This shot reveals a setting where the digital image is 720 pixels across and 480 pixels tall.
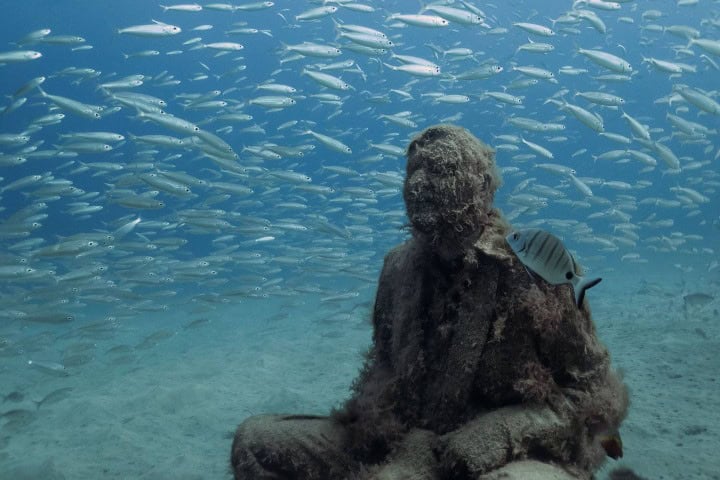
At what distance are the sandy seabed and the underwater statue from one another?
1114mm

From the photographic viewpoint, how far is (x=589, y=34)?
70688mm

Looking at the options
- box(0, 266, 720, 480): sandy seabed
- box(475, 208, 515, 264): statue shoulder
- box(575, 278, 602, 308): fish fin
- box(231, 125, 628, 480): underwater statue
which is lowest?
box(0, 266, 720, 480): sandy seabed

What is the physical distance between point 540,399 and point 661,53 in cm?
8541

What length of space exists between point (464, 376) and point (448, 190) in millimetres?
899

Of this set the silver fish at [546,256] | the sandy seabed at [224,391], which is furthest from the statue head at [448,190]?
the sandy seabed at [224,391]

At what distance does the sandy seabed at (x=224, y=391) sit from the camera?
530 centimetres

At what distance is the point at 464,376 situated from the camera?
2492 millimetres

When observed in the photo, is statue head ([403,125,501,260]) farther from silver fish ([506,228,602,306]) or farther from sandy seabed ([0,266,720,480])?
sandy seabed ([0,266,720,480])

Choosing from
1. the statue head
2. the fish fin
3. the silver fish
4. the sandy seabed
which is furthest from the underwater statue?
the sandy seabed

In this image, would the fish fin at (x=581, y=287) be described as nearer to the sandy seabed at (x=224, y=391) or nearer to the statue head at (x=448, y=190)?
the statue head at (x=448, y=190)

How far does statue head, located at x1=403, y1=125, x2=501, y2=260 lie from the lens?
8.03 feet

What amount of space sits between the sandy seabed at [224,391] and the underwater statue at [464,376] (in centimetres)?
111

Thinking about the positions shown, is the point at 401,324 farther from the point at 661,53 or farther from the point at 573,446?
the point at 661,53

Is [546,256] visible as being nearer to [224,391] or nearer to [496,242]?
[496,242]
